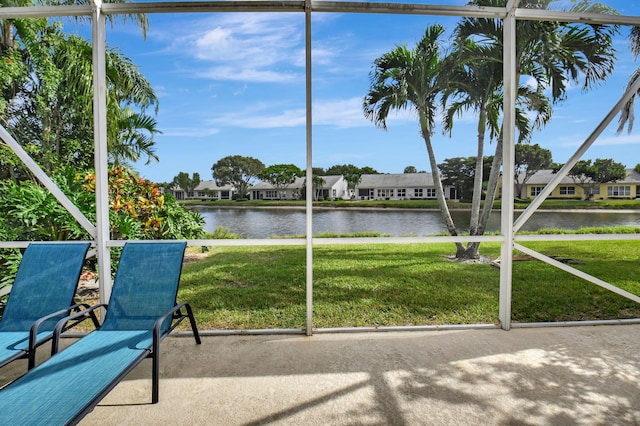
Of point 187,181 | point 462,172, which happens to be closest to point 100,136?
point 187,181

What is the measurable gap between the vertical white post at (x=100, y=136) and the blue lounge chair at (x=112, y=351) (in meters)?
Result: 0.42

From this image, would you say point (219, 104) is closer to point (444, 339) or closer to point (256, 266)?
point (256, 266)

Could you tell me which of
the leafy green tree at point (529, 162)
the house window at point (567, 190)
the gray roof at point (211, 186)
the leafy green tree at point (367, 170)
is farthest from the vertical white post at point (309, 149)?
the house window at point (567, 190)

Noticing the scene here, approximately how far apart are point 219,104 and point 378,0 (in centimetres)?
668

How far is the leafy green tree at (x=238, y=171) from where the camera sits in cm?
820

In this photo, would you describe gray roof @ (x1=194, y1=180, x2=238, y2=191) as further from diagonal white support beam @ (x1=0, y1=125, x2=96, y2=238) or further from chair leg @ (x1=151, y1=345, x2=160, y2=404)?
chair leg @ (x1=151, y1=345, x2=160, y2=404)

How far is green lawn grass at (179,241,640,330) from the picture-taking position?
192 inches

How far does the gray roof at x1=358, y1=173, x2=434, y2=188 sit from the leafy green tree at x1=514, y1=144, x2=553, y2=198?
1.78 metres

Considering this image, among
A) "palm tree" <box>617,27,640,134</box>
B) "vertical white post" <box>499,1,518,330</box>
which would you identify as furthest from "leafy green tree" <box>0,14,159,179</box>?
"palm tree" <box>617,27,640,134</box>

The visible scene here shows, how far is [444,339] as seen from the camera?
3.32m

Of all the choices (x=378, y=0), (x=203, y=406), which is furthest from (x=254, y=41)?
(x=203, y=406)

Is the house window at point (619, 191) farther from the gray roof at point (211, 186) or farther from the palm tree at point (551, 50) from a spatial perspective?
the gray roof at point (211, 186)

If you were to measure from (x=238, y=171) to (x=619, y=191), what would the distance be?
834 cm

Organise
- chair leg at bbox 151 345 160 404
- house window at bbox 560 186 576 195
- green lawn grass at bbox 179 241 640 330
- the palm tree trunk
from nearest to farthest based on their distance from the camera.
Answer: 1. chair leg at bbox 151 345 160 404
2. green lawn grass at bbox 179 241 640 330
3. house window at bbox 560 186 576 195
4. the palm tree trunk
